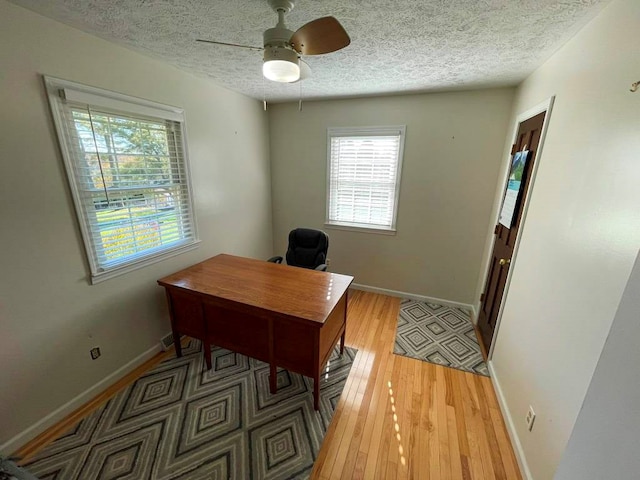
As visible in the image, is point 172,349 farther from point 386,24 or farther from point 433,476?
point 386,24

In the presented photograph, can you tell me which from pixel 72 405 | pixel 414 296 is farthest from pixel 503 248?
pixel 72 405

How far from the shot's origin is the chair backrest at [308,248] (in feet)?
9.11

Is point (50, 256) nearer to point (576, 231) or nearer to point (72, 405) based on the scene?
point (72, 405)

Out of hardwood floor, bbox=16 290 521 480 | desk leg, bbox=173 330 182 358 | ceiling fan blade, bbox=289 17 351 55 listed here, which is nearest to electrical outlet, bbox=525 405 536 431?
hardwood floor, bbox=16 290 521 480

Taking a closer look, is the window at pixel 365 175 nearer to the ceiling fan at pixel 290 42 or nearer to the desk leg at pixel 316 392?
the ceiling fan at pixel 290 42

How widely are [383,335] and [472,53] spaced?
2.51 metres

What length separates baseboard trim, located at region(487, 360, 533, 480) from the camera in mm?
1455

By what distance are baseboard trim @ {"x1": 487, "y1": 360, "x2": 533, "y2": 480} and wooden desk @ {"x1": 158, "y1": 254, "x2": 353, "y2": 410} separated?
4.09ft

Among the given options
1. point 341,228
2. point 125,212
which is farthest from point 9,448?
point 341,228

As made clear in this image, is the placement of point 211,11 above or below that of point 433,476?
above

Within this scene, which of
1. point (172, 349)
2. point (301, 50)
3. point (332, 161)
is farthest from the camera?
point (332, 161)

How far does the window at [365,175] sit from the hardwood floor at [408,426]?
5.58ft

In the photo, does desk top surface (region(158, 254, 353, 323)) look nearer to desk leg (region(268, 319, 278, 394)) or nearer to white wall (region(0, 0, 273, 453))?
desk leg (region(268, 319, 278, 394))

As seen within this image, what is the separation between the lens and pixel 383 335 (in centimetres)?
270
